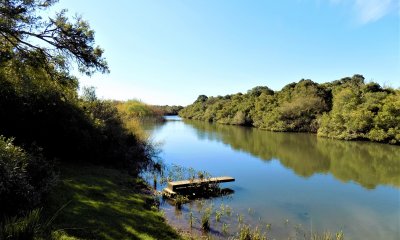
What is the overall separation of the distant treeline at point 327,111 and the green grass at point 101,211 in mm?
30688

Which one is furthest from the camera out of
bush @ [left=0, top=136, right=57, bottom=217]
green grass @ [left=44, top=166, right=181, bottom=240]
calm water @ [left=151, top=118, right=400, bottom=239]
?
calm water @ [left=151, top=118, right=400, bottom=239]

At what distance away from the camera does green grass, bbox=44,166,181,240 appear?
6.89 m

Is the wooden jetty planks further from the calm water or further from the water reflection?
the water reflection

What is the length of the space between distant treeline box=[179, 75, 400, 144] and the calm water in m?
8.03

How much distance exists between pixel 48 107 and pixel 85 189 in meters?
5.01

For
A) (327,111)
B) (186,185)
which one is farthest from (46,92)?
(327,111)

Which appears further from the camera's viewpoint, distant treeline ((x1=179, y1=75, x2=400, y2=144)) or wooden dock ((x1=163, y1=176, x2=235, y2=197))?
distant treeline ((x1=179, y1=75, x2=400, y2=144))

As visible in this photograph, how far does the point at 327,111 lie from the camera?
48.2m

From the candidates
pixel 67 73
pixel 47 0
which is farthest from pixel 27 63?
pixel 47 0

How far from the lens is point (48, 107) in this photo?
13.2m

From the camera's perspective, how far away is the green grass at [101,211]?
6.89 m

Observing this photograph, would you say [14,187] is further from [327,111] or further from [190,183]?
[327,111]

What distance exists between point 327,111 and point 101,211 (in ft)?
150

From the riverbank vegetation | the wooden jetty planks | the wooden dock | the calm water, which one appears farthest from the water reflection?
the riverbank vegetation
